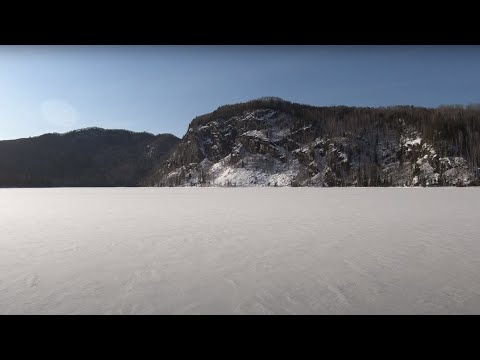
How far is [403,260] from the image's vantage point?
657 centimetres

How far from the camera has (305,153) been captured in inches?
4906

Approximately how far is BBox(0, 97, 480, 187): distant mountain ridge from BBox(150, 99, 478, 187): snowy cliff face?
0.82 feet

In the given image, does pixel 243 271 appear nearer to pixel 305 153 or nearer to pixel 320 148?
pixel 305 153

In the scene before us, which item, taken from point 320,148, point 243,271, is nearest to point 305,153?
point 320,148

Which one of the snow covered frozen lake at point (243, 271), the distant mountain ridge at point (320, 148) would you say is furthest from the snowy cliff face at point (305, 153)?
the snow covered frozen lake at point (243, 271)

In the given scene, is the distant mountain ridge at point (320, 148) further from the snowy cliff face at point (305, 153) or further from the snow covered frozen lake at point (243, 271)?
the snow covered frozen lake at point (243, 271)

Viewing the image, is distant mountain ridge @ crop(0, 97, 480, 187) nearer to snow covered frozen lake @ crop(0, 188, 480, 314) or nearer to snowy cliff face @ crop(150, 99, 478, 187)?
snowy cliff face @ crop(150, 99, 478, 187)

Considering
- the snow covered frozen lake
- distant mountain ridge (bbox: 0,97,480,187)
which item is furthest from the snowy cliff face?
the snow covered frozen lake

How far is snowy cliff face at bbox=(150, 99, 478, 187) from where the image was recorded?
103 meters

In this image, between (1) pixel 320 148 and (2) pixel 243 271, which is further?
(1) pixel 320 148

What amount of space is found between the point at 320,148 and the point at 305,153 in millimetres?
5986
